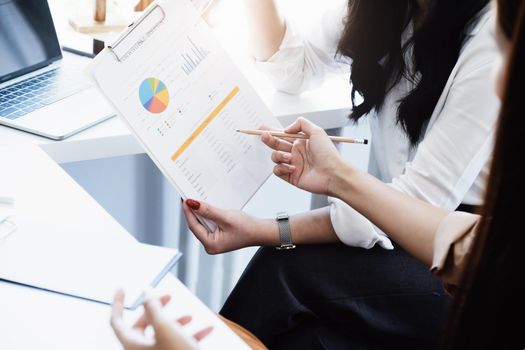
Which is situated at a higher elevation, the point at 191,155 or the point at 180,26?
the point at 180,26

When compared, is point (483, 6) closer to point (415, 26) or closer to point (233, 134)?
point (415, 26)

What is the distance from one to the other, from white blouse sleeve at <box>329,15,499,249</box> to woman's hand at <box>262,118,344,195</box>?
6 cm

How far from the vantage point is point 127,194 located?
5.83ft

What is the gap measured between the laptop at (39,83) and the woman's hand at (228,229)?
23 cm

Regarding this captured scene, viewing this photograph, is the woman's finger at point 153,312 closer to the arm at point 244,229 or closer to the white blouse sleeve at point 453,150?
the arm at point 244,229

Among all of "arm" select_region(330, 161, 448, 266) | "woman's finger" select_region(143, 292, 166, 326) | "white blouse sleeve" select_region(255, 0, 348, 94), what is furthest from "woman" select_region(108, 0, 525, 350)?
"white blouse sleeve" select_region(255, 0, 348, 94)

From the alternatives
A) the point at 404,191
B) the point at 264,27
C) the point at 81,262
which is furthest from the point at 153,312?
the point at 264,27

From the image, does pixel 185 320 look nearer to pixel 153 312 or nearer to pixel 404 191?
pixel 153 312

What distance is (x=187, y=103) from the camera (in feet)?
3.82

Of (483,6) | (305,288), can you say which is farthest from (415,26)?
(305,288)

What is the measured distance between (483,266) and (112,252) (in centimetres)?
42

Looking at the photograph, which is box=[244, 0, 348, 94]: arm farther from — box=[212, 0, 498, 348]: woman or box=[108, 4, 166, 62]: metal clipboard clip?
box=[108, 4, 166, 62]: metal clipboard clip

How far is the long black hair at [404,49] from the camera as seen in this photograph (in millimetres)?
1244

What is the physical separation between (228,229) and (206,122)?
17 centimetres
